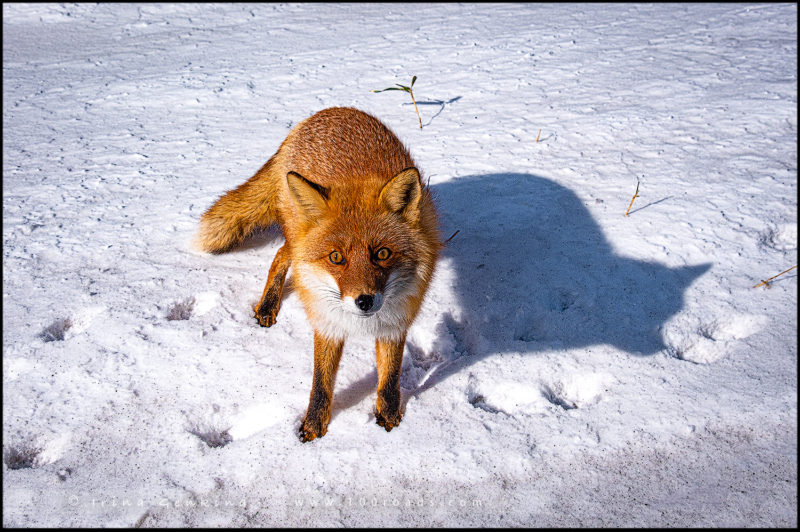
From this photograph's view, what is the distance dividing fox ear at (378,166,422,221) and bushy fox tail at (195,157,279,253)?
1.21 metres

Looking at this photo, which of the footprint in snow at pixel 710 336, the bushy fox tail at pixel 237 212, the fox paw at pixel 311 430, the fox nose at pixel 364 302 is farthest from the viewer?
the bushy fox tail at pixel 237 212

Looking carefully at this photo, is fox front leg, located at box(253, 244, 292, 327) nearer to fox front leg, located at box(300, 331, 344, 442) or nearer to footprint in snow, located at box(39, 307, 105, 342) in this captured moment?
fox front leg, located at box(300, 331, 344, 442)

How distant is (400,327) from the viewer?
7.80ft

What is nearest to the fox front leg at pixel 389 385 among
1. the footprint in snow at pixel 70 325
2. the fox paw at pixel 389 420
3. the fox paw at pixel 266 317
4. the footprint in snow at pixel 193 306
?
the fox paw at pixel 389 420

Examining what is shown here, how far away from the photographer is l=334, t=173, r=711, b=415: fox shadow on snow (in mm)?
2834

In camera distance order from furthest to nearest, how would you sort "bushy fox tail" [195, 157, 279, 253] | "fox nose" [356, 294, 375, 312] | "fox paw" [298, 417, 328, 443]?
"bushy fox tail" [195, 157, 279, 253] → "fox paw" [298, 417, 328, 443] → "fox nose" [356, 294, 375, 312]

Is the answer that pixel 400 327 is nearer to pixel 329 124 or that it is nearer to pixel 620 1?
pixel 329 124

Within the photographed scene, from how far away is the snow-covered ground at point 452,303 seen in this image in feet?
7.05

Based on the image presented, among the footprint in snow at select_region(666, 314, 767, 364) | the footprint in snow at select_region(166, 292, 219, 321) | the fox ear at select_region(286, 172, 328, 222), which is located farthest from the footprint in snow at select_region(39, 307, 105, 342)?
the footprint in snow at select_region(666, 314, 767, 364)

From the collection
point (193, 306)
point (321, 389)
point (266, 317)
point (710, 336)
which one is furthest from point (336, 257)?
point (710, 336)

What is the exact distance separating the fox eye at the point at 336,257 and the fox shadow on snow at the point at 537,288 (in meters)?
0.82

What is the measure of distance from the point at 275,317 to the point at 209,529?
4.12 ft

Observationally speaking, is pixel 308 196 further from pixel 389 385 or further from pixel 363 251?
pixel 389 385

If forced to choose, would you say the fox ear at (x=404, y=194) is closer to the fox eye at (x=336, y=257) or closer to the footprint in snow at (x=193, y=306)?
the fox eye at (x=336, y=257)
